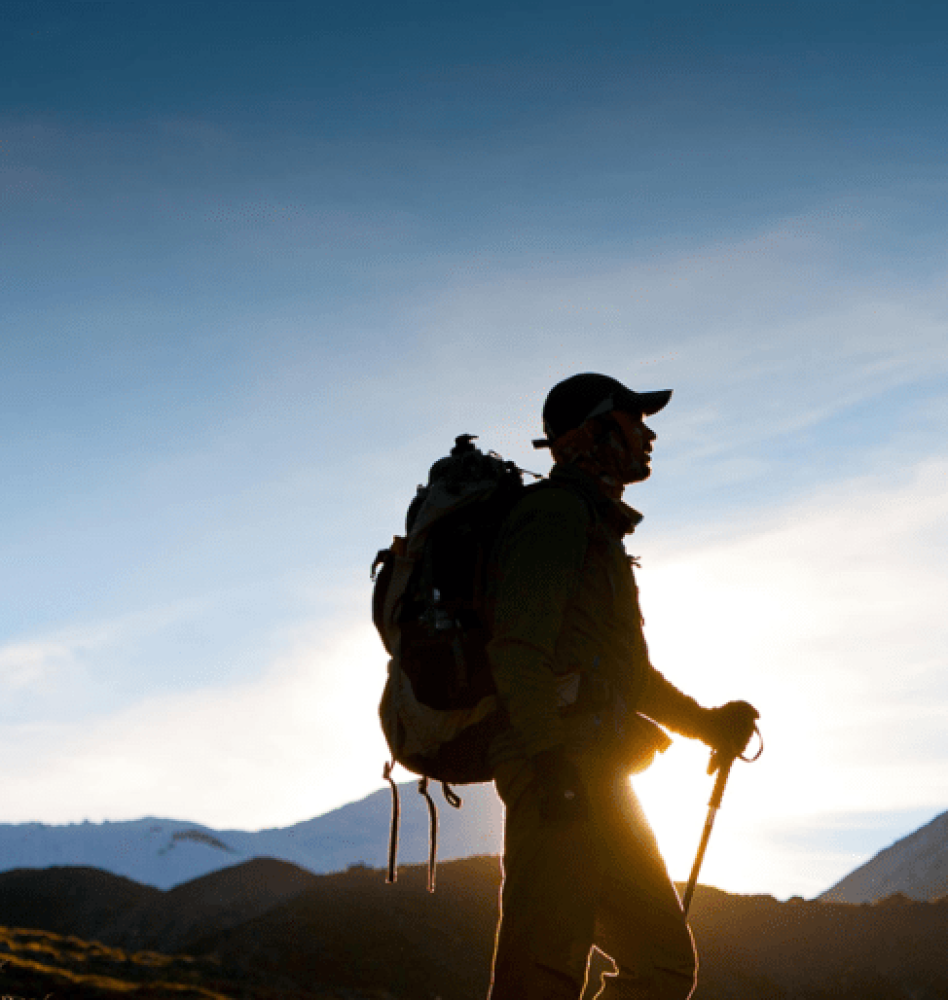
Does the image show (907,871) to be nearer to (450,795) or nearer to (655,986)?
(655,986)

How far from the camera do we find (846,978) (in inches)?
1187

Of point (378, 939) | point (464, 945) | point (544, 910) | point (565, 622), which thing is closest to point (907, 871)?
point (464, 945)

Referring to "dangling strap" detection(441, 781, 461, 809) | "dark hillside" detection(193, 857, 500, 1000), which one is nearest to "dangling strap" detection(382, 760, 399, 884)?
"dangling strap" detection(441, 781, 461, 809)

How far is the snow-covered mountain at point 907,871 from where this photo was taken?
74438mm

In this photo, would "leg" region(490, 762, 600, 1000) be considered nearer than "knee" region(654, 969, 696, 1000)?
Yes

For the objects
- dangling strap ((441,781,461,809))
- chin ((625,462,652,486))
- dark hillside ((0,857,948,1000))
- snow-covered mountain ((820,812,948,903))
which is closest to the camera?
dangling strap ((441,781,461,809))

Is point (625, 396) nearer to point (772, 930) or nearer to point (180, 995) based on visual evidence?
point (180, 995)

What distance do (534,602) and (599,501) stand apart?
0.66m

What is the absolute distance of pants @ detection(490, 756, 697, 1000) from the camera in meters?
3.30

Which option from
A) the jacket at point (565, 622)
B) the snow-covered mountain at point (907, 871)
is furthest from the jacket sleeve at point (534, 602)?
the snow-covered mountain at point (907, 871)

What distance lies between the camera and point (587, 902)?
341 centimetres

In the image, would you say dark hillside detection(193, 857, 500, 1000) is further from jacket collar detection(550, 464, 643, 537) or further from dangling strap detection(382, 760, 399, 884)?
jacket collar detection(550, 464, 643, 537)

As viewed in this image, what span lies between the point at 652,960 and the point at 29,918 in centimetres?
5907

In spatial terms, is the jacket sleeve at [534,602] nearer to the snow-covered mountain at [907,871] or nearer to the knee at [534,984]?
the knee at [534,984]
